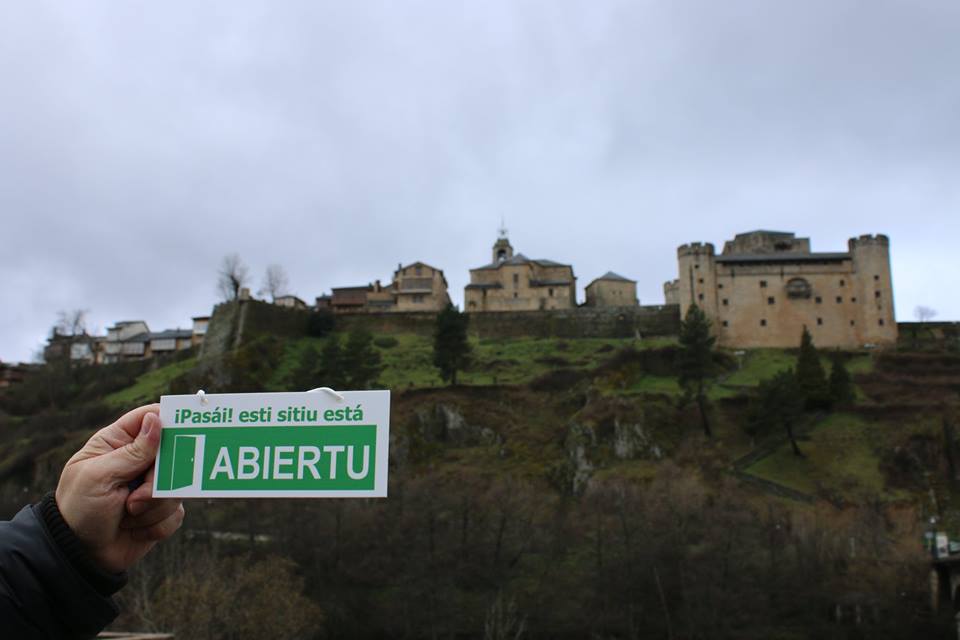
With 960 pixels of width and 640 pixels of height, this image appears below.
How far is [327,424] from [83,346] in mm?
101519

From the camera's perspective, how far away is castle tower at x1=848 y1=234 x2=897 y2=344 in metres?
71.5

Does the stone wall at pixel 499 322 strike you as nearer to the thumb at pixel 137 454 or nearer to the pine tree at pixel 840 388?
the pine tree at pixel 840 388

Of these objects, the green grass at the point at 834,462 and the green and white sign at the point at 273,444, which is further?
the green grass at the point at 834,462

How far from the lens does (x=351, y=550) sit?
133ft

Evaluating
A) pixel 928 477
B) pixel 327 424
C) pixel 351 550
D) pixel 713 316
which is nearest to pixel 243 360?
pixel 351 550

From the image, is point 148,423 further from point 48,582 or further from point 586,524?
point 586,524

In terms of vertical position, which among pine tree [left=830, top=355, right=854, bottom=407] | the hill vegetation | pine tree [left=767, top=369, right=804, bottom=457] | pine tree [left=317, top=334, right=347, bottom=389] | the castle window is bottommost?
the hill vegetation

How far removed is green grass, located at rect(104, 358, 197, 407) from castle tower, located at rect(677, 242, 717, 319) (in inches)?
1761

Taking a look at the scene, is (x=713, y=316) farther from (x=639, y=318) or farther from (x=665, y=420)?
(x=665, y=420)

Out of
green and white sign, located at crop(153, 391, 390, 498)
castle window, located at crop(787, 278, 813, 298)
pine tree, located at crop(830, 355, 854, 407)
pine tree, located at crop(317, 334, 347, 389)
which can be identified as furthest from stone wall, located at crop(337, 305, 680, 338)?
green and white sign, located at crop(153, 391, 390, 498)

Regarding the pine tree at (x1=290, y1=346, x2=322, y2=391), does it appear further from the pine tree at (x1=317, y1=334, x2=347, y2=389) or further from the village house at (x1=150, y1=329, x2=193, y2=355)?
the village house at (x1=150, y1=329, x2=193, y2=355)

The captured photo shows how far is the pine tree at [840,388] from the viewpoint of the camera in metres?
56.5

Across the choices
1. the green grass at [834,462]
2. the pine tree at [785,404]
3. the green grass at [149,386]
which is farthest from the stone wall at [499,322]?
the green grass at [834,462]

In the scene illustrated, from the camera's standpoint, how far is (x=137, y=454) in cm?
327
